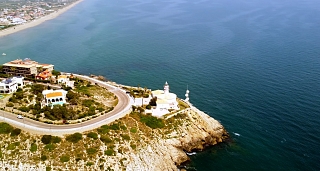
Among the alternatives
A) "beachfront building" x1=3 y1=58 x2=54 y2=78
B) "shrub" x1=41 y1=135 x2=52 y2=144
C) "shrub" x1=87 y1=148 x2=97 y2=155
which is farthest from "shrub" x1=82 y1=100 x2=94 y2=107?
"beachfront building" x1=3 y1=58 x2=54 y2=78

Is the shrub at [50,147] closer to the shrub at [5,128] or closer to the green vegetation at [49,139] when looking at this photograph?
the green vegetation at [49,139]

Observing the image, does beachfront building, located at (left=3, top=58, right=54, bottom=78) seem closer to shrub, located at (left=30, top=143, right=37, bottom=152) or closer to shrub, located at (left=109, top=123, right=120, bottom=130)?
shrub, located at (left=30, top=143, right=37, bottom=152)

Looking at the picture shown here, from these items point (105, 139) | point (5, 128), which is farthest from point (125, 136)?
point (5, 128)

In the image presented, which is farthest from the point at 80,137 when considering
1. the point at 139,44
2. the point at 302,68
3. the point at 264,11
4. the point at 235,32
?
the point at 264,11

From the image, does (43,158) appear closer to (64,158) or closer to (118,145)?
(64,158)

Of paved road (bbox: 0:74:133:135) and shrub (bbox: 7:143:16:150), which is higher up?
paved road (bbox: 0:74:133:135)

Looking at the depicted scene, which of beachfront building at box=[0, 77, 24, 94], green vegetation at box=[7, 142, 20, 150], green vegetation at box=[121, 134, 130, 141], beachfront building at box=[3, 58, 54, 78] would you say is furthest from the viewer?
beachfront building at box=[3, 58, 54, 78]
